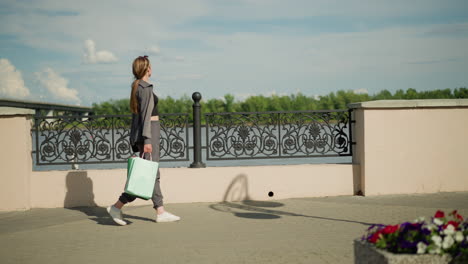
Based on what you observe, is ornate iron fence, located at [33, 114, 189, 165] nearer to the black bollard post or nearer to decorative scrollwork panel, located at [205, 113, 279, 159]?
the black bollard post

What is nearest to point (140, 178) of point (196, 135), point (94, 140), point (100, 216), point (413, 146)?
point (100, 216)

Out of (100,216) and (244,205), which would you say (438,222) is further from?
(100,216)

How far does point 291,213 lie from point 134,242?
2.47 meters

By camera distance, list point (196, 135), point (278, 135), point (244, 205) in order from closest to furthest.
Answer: point (244, 205)
point (196, 135)
point (278, 135)

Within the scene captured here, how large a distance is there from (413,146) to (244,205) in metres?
3.06

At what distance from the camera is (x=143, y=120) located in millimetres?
6340

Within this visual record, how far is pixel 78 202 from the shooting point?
8.24 metres

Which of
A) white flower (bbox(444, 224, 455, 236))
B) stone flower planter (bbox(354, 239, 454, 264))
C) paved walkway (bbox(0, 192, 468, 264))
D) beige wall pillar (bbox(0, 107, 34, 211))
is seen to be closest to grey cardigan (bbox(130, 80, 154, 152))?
paved walkway (bbox(0, 192, 468, 264))

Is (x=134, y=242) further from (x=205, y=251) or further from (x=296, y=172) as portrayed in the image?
(x=296, y=172)

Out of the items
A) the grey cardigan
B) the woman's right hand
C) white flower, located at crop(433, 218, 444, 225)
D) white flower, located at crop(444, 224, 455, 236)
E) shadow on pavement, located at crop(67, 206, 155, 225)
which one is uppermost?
the grey cardigan

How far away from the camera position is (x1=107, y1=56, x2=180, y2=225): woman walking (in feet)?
20.9

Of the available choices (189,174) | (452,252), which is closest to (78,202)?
(189,174)

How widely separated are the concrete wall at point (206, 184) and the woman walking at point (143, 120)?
1.55 meters

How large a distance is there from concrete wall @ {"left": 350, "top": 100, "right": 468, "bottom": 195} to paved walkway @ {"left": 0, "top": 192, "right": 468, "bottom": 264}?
271 millimetres
